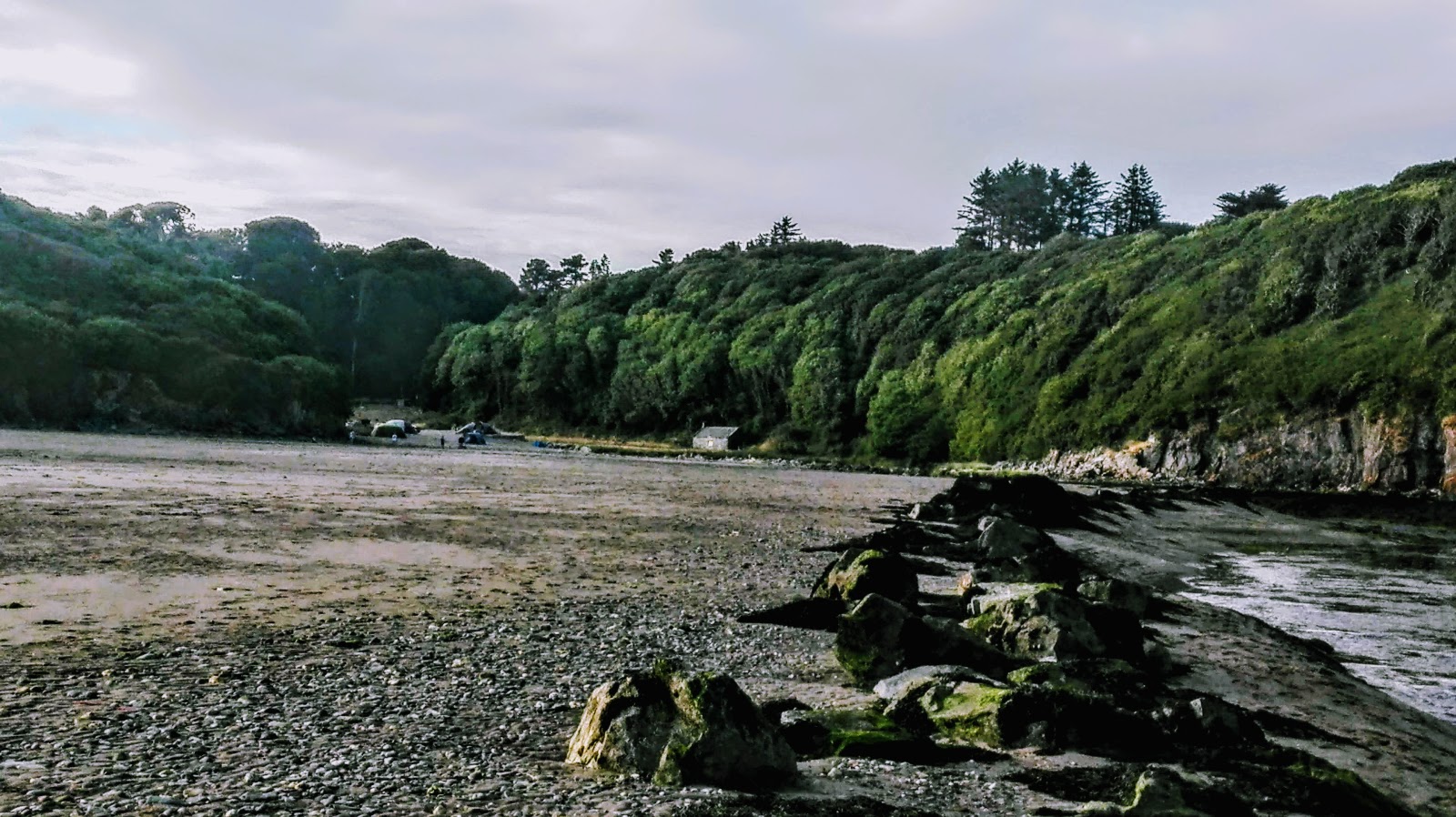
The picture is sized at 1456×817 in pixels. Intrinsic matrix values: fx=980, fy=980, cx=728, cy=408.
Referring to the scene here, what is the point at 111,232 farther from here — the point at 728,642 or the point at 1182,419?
the point at 728,642

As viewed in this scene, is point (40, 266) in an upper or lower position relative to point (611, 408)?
upper

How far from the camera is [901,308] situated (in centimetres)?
11256

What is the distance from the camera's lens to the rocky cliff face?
60.6 m

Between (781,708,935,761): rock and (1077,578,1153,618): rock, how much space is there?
7376 mm

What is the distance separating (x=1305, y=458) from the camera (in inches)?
2613

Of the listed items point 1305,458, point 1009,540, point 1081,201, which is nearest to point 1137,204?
point 1081,201

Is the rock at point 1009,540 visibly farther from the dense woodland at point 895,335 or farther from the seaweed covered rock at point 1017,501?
the dense woodland at point 895,335

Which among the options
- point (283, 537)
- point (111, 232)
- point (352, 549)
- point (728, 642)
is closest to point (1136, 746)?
point (728, 642)

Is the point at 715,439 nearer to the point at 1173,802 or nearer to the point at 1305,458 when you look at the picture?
the point at 1305,458

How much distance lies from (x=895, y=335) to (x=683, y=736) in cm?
10362

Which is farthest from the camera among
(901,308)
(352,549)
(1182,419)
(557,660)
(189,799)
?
(901,308)

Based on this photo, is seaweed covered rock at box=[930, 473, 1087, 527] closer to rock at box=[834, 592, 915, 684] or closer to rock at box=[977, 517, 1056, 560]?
rock at box=[977, 517, 1056, 560]

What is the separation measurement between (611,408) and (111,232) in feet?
209

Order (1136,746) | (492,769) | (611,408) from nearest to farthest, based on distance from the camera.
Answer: (492,769) → (1136,746) → (611,408)
